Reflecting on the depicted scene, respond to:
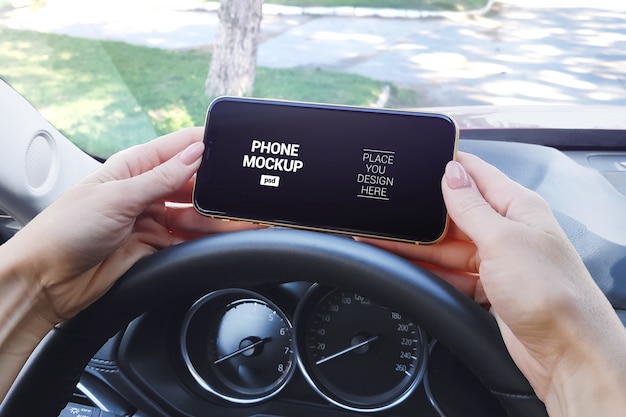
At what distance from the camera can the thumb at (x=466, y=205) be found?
80 cm

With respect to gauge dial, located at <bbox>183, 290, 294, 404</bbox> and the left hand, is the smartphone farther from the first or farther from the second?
gauge dial, located at <bbox>183, 290, 294, 404</bbox>

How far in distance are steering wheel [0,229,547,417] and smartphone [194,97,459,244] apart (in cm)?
11

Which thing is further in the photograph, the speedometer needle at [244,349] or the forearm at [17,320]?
the speedometer needle at [244,349]

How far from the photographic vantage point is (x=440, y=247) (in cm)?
93

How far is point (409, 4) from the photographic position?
249 centimetres

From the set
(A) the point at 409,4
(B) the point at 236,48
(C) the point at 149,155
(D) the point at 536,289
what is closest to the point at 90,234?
(C) the point at 149,155

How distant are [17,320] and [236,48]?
119 centimetres

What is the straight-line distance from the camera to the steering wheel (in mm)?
754

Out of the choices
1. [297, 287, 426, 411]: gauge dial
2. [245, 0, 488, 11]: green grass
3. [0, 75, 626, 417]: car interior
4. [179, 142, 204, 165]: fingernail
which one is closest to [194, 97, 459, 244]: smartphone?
[179, 142, 204, 165]: fingernail

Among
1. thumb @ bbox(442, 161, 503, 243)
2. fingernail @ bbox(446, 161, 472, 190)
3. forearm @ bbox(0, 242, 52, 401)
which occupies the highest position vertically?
fingernail @ bbox(446, 161, 472, 190)

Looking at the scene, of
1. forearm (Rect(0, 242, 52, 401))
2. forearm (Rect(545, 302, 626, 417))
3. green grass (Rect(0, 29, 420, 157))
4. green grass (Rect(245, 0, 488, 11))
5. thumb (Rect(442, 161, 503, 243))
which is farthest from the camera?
green grass (Rect(245, 0, 488, 11))

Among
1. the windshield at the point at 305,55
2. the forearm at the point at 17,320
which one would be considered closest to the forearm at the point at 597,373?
the forearm at the point at 17,320

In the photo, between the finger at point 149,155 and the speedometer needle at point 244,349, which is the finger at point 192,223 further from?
the speedometer needle at point 244,349

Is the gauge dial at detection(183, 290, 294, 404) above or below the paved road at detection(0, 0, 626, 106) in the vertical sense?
below
